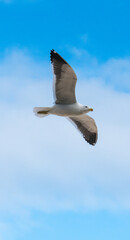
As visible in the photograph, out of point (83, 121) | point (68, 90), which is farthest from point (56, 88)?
point (83, 121)

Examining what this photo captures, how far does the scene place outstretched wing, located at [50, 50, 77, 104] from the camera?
18.3 m

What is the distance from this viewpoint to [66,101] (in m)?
19.7

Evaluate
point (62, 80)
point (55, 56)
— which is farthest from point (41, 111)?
point (55, 56)

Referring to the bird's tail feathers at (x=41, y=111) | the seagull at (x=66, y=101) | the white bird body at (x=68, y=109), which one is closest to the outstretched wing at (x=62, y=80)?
the seagull at (x=66, y=101)

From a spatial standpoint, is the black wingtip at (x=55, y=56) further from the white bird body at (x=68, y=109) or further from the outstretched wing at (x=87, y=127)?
the outstretched wing at (x=87, y=127)

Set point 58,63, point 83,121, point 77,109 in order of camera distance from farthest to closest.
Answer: point 83,121, point 77,109, point 58,63

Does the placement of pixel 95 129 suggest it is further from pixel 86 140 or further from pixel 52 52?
pixel 52 52

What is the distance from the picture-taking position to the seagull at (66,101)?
18.4 metres

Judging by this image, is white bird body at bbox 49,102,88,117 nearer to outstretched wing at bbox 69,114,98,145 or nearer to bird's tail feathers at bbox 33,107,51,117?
bird's tail feathers at bbox 33,107,51,117

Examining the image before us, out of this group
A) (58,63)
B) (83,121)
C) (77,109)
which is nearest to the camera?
(58,63)

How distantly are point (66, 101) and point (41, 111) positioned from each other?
1.06 meters

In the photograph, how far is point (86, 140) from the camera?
21.6 metres

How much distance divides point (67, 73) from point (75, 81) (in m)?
0.57

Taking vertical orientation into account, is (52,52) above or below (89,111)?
above
